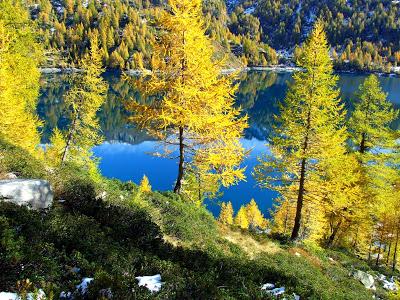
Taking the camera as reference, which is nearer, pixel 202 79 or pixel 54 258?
pixel 54 258

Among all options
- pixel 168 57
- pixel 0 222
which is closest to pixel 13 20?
pixel 168 57

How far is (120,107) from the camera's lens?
4771 inches

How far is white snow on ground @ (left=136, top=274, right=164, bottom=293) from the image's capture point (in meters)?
6.18

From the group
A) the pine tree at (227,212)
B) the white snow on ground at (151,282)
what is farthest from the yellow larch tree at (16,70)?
the pine tree at (227,212)

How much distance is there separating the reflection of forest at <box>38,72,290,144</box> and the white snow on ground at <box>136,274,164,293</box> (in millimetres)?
62105

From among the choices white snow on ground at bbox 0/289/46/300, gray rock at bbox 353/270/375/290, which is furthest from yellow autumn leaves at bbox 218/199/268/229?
white snow on ground at bbox 0/289/46/300

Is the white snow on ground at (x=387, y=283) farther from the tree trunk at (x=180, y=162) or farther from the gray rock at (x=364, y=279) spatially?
the tree trunk at (x=180, y=162)

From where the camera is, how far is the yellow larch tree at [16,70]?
24.4 metres

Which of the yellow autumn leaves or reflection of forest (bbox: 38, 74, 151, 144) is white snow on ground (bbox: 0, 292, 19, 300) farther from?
reflection of forest (bbox: 38, 74, 151, 144)

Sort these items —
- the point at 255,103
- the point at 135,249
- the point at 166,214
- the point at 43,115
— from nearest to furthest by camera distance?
the point at 135,249
the point at 166,214
the point at 43,115
the point at 255,103

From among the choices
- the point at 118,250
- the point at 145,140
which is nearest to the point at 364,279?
the point at 118,250

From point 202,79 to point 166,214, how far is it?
6.20m

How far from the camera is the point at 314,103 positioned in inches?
782

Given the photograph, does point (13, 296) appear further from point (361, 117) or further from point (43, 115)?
point (43, 115)
